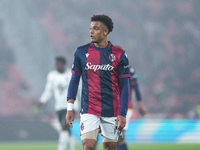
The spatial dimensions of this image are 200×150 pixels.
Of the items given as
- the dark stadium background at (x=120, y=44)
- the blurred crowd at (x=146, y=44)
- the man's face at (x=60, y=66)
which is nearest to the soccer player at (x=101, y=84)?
the man's face at (x=60, y=66)

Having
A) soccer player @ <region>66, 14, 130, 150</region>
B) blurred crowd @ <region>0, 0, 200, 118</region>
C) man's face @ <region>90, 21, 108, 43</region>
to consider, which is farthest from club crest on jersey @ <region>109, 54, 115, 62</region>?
blurred crowd @ <region>0, 0, 200, 118</region>

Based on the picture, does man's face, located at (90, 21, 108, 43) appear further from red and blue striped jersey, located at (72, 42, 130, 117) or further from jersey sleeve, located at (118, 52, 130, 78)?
jersey sleeve, located at (118, 52, 130, 78)

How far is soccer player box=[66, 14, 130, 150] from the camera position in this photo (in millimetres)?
5180

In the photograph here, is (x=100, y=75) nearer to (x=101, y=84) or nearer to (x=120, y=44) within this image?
(x=101, y=84)

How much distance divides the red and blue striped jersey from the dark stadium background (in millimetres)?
13746

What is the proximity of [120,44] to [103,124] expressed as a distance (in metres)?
17.3

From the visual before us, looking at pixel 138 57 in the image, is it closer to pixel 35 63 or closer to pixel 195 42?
pixel 195 42

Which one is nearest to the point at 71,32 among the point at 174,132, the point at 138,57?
the point at 138,57

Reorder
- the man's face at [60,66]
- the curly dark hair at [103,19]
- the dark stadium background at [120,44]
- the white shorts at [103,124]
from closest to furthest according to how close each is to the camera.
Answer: the white shorts at [103,124] < the curly dark hair at [103,19] < the man's face at [60,66] < the dark stadium background at [120,44]

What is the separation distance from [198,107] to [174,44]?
369 centimetres

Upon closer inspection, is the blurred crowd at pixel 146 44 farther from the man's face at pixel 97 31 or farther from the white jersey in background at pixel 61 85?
the man's face at pixel 97 31

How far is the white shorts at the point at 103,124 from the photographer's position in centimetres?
514

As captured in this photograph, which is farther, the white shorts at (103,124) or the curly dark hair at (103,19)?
the curly dark hair at (103,19)

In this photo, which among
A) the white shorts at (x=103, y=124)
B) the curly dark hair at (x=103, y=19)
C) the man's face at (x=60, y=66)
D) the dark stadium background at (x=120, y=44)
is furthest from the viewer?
the dark stadium background at (x=120, y=44)
